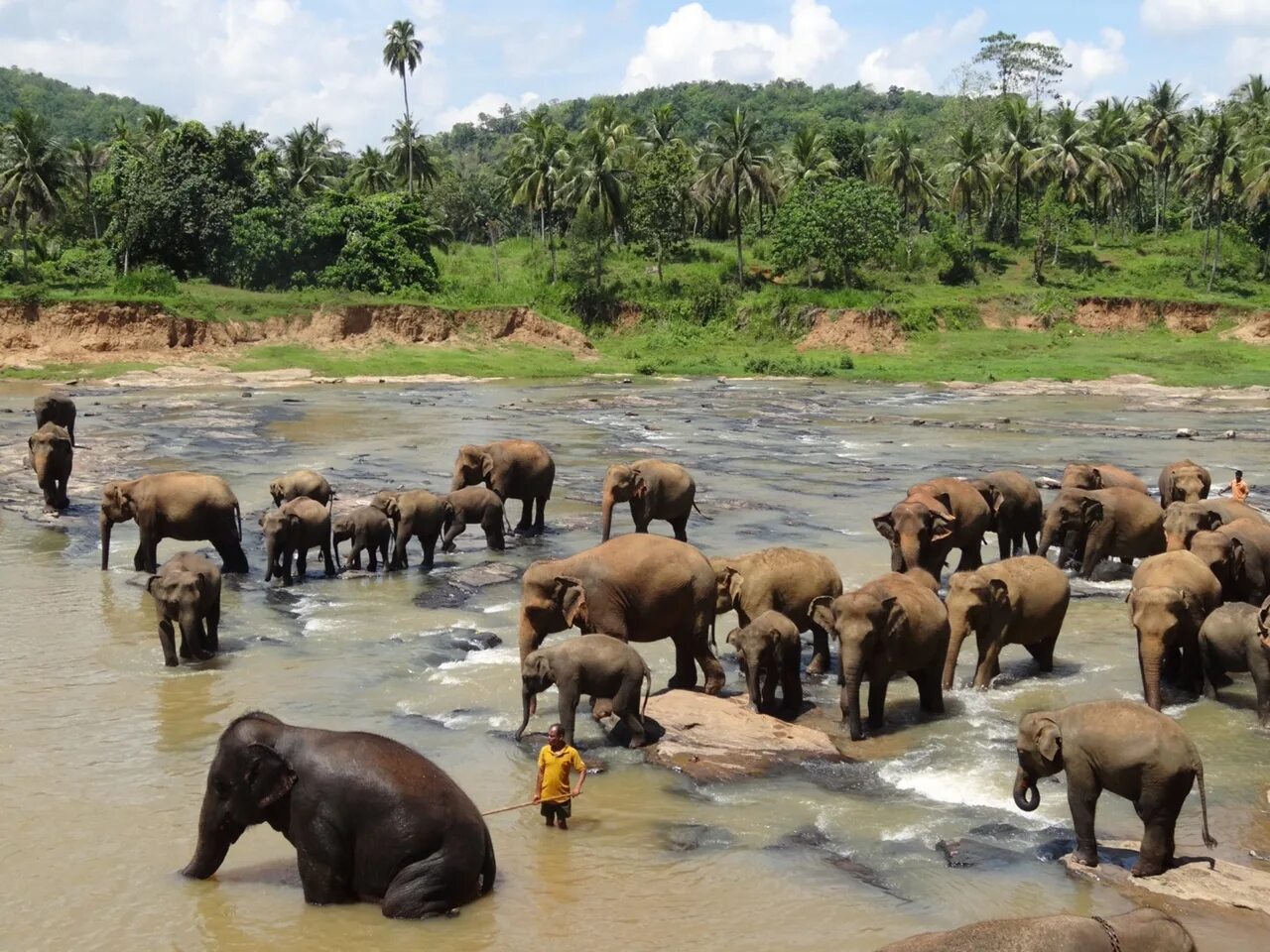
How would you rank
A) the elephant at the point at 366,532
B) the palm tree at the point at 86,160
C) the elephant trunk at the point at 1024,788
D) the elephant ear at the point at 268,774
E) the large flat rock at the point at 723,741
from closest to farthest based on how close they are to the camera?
the elephant ear at the point at 268,774, the elephant trunk at the point at 1024,788, the large flat rock at the point at 723,741, the elephant at the point at 366,532, the palm tree at the point at 86,160

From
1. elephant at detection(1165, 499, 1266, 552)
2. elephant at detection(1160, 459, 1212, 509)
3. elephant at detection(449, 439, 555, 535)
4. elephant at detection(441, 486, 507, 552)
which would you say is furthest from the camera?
elephant at detection(449, 439, 555, 535)

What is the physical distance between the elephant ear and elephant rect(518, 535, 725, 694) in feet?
14.2

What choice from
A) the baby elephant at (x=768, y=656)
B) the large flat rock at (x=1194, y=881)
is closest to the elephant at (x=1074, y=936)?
the large flat rock at (x=1194, y=881)

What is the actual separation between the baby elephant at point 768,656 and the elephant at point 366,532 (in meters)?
7.74

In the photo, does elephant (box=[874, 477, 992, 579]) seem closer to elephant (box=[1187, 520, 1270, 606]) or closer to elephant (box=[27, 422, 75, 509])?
elephant (box=[1187, 520, 1270, 606])

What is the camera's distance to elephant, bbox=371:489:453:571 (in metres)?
18.1

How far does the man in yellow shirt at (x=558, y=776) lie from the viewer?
888 cm


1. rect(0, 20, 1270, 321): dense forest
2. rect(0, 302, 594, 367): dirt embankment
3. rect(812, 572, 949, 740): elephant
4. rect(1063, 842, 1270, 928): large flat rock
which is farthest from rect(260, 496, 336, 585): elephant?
rect(0, 20, 1270, 321): dense forest

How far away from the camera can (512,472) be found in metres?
20.9

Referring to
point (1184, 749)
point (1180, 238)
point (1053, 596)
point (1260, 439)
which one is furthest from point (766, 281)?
point (1184, 749)

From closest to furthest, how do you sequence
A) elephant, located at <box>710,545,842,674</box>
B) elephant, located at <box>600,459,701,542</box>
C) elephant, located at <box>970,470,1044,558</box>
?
elephant, located at <box>710,545,842,674</box>
elephant, located at <box>970,470,1044,558</box>
elephant, located at <box>600,459,701,542</box>

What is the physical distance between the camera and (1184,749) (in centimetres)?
812

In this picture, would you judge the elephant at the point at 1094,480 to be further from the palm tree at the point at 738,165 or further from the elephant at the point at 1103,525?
the palm tree at the point at 738,165

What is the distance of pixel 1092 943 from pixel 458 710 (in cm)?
747
